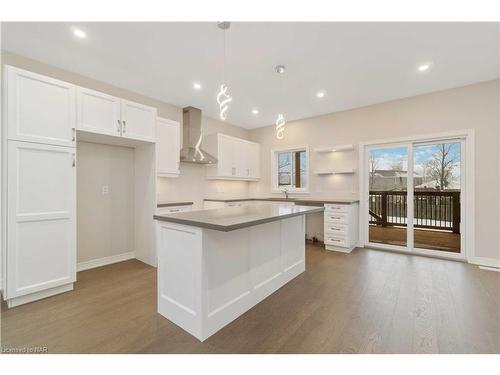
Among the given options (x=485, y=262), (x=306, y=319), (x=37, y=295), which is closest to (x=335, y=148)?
(x=485, y=262)

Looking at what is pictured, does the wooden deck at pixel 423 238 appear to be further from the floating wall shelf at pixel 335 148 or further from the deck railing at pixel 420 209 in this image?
the floating wall shelf at pixel 335 148

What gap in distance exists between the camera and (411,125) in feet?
13.1

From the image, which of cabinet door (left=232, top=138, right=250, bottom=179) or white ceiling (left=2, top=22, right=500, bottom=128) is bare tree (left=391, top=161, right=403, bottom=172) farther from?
cabinet door (left=232, top=138, right=250, bottom=179)

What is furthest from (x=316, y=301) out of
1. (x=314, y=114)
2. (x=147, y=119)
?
(x=314, y=114)

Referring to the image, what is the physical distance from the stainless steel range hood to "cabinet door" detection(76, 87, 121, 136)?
4.84 ft

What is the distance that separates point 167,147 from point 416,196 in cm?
456

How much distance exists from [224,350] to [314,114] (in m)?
4.65

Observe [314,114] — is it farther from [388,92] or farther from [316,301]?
[316,301]

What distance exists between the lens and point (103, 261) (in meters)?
3.46

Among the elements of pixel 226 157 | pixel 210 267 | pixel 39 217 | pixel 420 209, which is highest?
pixel 226 157

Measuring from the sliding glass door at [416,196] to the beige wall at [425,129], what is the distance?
0.82ft

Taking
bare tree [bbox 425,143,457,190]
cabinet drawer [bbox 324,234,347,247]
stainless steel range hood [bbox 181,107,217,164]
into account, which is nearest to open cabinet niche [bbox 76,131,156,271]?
stainless steel range hood [bbox 181,107,217,164]

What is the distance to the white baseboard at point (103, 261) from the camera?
3.24m

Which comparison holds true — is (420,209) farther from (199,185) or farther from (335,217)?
(199,185)
